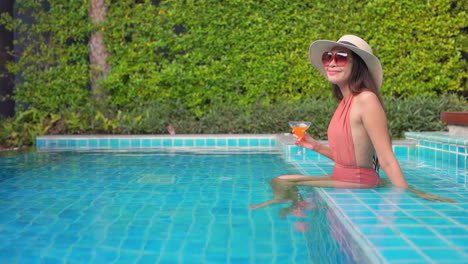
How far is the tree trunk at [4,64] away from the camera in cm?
1102

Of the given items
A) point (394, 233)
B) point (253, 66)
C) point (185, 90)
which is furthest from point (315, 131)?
point (394, 233)

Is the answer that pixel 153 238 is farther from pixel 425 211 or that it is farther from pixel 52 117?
pixel 52 117

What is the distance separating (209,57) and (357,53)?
24.6 ft

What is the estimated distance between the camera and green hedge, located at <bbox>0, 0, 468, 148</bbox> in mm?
10461

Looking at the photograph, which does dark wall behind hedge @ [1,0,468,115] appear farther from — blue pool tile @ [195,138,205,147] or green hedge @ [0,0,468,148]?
blue pool tile @ [195,138,205,147]

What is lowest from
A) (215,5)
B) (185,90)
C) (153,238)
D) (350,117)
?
(153,238)

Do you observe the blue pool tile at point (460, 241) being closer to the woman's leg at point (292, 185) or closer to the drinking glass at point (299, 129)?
the woman's leg at point (292, 185)

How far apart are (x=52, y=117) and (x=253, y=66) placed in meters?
4.53

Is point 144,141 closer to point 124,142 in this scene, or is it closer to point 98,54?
point 124,142

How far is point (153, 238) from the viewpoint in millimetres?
3422

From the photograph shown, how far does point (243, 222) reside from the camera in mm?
3783

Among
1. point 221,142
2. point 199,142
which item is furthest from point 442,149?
point 199,142

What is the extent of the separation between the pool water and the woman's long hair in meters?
0.97

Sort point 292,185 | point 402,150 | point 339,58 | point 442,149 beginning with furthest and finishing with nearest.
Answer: point 402,150, point 442,149, point 292,185, point 339,58
